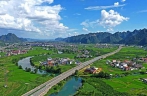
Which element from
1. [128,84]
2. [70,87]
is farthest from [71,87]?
[128,84]

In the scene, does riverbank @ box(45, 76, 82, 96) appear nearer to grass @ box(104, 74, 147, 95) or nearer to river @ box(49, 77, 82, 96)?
river @ box(49, 77, 82, 96)

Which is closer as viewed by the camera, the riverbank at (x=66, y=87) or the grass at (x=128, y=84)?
the riverbank at (x=66, y=87)

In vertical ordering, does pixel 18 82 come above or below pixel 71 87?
above

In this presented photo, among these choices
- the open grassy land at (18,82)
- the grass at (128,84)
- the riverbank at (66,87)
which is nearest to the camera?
the riverbank at (66,87)

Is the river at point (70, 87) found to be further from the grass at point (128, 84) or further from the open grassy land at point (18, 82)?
the grass at point (128, 84)

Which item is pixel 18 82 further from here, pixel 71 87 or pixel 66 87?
pixel 71 87

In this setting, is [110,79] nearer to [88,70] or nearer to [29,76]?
[88,70]

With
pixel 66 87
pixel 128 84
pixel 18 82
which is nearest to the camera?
pixel 66 87

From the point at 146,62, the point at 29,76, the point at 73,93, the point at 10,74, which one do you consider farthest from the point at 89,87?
the point at 146,62

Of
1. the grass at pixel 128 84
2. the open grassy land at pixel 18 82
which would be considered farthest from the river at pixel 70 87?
the grass at pixel 128 84
